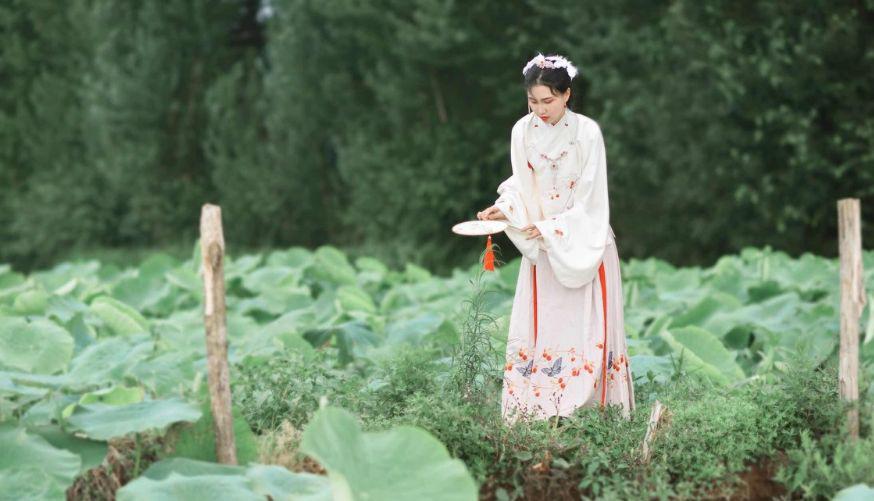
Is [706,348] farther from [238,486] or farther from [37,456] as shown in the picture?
[37,456]

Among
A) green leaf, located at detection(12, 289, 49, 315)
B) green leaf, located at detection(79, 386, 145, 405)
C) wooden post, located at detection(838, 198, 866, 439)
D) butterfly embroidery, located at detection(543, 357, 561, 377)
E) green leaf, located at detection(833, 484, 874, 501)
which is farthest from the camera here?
green leaf, located at detection(12, 289, 49, 315)

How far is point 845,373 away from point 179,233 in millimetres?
13831

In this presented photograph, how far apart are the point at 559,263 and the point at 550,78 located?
54cm

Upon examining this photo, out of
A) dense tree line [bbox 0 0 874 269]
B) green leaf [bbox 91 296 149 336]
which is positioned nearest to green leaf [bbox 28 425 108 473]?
green leaf [bbox 91 296 149 336]

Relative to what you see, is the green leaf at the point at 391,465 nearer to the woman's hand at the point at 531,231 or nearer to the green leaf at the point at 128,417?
the green leaf at the point at 128,417

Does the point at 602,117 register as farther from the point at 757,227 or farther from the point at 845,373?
the point at 845,373

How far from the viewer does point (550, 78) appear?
11.5 feet

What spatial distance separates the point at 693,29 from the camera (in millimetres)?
11469

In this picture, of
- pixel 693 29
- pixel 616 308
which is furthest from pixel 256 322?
pixel 693 29

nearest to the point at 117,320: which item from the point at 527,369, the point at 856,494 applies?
the point at 527,369

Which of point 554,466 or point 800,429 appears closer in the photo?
point 554,466

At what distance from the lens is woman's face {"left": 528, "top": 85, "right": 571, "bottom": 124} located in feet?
11.5

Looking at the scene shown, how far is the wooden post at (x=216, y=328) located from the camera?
3102 millimetres

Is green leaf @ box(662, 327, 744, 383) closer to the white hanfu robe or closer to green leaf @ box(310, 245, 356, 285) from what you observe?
the white hanfu robe
